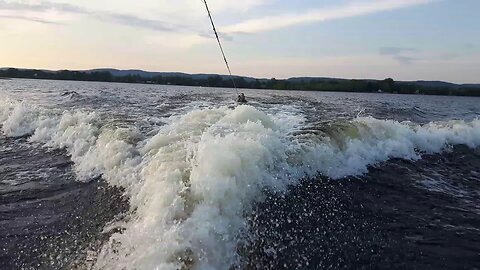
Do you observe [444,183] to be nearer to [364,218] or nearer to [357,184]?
[357,184]

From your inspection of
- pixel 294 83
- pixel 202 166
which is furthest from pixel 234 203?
pixel 294 83

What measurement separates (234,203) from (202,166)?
2.60 feet

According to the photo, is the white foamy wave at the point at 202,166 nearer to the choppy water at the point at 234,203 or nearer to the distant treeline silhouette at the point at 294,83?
the choppy water at the point at 234,203

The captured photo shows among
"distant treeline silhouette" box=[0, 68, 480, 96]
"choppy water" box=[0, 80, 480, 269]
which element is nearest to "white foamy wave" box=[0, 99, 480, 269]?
"choppy water" box=[0, 80, 480, 269]

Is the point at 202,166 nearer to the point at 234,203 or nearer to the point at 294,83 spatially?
the point at 234,203

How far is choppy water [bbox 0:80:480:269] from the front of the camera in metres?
4.59

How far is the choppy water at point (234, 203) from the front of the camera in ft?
15.1

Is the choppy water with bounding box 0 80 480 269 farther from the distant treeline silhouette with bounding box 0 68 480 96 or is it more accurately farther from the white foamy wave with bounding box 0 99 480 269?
the distant treeline silhouette with bounding box 0 68 480 96

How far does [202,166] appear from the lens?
571cm

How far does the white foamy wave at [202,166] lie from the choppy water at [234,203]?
2cm

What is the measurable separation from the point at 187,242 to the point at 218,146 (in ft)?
7.51

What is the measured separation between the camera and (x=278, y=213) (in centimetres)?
565

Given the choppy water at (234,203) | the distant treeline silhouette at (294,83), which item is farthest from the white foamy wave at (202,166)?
the distant treeline silhouette at (294,83)

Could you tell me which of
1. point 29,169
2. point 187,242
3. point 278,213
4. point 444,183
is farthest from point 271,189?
point 29,169
